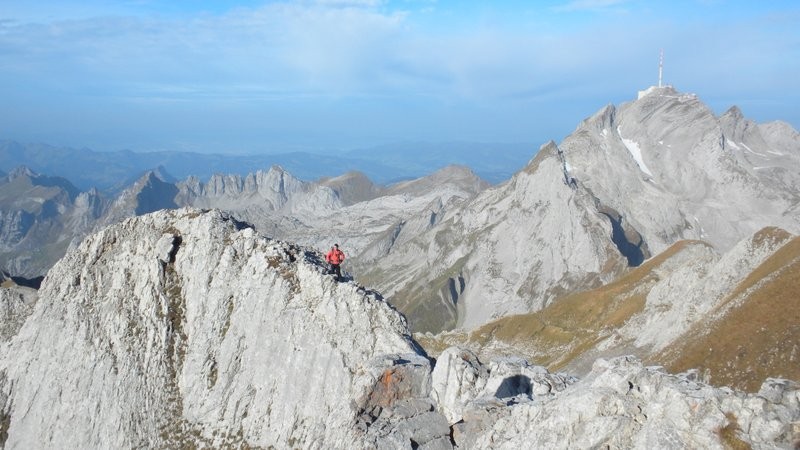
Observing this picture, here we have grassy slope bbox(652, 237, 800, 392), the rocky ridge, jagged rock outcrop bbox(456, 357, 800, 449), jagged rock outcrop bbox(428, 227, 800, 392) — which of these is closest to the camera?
jagged rock outcrop bbox(456, 357, 800, 449)

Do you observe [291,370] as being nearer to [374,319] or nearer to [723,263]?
[374,319]

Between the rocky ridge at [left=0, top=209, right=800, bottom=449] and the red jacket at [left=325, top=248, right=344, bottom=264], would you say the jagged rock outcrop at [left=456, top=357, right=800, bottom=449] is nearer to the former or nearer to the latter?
the rocky ridge at [left=0, top=209, right=800, bottom=449]

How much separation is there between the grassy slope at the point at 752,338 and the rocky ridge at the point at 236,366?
24.7 metres

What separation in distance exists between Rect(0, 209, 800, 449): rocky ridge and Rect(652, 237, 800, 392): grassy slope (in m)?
24.7

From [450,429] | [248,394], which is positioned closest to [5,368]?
[248,394]

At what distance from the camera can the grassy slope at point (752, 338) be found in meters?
49.0

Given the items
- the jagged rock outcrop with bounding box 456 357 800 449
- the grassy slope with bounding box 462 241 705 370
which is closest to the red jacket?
the jagged rock outcrop with bounding box 456 357 800 449

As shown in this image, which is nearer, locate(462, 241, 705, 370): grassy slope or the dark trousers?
the dark trousers

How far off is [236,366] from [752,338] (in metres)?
45.4

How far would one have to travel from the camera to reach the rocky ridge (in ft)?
96.4

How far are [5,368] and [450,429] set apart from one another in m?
57.0

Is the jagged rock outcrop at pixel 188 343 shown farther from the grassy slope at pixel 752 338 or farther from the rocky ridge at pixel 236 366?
the grassy slope at pixel 752 338

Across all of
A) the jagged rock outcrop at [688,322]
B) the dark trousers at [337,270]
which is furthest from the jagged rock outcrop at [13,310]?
the jagged rock outcrop at [688,322]

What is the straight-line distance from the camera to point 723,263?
82.0 meters
